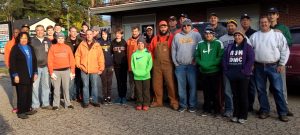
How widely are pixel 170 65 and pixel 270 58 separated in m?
2.16

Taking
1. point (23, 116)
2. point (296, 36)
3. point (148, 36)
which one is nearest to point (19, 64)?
point (23, 116)

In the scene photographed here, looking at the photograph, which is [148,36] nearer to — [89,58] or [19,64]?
[89,58]

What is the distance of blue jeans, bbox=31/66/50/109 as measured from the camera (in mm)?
7896

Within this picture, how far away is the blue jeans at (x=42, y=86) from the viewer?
25.9 feet

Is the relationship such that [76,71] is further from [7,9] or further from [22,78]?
[7,9]

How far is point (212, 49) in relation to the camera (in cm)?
671

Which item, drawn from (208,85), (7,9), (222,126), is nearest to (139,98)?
(208,85)

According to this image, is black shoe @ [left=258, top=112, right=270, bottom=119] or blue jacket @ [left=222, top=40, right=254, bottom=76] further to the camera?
black shoe @ [left=258, top=112, right=270, bottom=119]

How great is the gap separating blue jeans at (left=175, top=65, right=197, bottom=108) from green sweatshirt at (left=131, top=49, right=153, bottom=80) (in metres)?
0.67

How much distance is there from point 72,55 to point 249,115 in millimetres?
4001

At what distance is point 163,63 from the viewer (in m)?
7.65

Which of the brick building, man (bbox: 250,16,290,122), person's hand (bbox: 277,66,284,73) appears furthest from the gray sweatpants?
the brick building

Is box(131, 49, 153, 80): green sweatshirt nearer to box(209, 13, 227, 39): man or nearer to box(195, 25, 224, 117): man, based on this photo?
box(195, 25, 224, 117): man

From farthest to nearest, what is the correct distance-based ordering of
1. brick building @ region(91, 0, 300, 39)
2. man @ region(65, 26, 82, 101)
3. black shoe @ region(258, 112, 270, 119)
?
1. brick building @ region(91, 0, 300, 39)
2. man @ region(65, 26, 82, 101)
3. black shoe @ region(258, 112, 270, 119)
